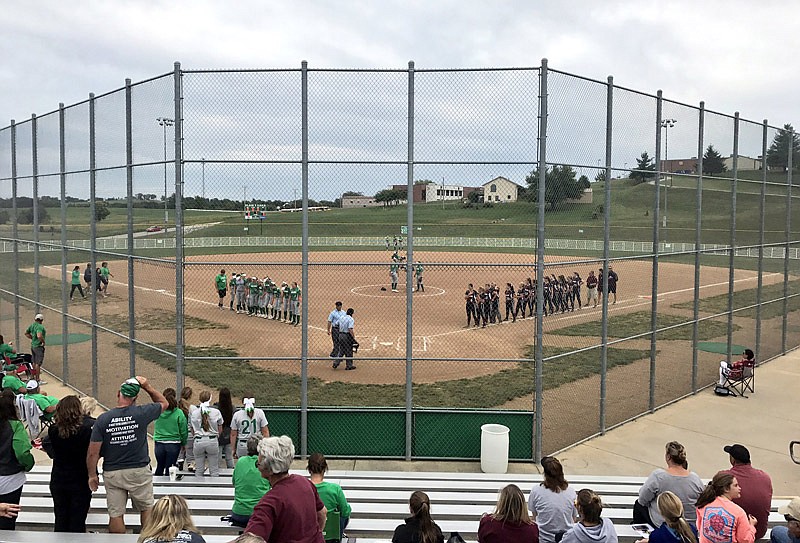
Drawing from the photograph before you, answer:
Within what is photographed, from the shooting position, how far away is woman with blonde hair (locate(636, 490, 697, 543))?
175 inches

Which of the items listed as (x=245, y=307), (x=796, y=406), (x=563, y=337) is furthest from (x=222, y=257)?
(x=796, y=406)

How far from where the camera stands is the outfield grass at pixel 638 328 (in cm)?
2258

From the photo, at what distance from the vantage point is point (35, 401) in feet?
26.4

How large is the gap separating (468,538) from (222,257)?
32016 millimetres

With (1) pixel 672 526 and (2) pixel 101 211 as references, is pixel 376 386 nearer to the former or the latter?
(2) pixel 101 211

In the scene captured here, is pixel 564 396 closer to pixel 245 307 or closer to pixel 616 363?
pixel 616 363

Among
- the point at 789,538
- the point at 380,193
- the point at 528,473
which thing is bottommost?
the point at 528,473

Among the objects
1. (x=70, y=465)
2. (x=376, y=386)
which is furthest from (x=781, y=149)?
(x=70, y=465)

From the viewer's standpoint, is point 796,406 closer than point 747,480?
No

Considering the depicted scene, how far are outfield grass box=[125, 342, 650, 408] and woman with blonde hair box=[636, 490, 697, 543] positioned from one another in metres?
8.83

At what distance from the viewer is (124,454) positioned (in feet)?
18.4

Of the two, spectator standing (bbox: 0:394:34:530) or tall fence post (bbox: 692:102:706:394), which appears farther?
tall fence post (bbox: 692:102:706:394)

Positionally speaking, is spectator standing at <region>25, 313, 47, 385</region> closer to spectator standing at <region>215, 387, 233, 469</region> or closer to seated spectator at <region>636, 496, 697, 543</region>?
spectator standing at <region>215, 387, 233, 469</region>

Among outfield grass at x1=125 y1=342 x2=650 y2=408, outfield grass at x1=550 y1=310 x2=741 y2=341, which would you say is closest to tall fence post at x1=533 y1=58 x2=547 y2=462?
outfield grass at x1=125 y1=342 x2=650 y2=408
